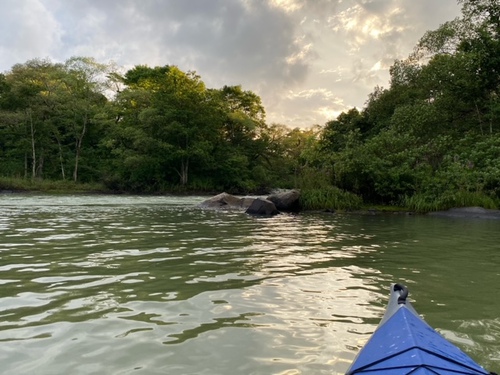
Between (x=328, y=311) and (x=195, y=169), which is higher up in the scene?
(x=195, y=169)

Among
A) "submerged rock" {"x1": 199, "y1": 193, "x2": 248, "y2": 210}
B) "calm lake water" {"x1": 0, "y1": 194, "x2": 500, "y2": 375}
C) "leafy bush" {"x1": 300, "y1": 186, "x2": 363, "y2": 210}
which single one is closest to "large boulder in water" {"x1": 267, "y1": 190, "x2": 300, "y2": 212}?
"leafy bush" {"x1": 300, "y1": 186, "x2": 363, "y2": 210}

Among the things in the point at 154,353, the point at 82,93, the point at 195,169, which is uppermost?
the point at 82,93

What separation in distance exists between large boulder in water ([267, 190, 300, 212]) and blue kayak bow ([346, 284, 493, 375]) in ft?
50.1

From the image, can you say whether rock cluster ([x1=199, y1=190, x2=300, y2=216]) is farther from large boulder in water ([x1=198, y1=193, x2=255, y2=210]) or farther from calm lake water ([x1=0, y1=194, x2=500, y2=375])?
calm lake water ([x1=0, y1=194, x2=500, y2=375])

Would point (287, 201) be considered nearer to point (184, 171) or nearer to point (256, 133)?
point (184, 171)

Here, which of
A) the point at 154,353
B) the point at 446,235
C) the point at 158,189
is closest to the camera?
the point at 154,353

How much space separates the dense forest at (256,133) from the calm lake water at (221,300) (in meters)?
10.4

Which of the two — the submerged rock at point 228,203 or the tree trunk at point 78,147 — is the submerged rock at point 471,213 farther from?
the tree trunk at point 78,147

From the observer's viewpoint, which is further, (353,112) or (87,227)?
(353,112)

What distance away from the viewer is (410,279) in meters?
5.65

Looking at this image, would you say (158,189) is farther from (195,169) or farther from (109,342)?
(109,342)

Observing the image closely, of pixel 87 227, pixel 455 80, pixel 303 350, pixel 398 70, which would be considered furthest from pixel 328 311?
pixel 398 70

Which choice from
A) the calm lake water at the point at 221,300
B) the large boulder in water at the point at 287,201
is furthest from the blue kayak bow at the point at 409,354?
the large boulder in water at the point at 287,201

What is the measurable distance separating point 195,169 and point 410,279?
36154 millimetres
